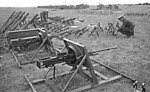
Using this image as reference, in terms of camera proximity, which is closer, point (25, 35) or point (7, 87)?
point (7, 87)

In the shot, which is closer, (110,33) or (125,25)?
(125,25)

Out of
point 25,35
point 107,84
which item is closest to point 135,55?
point 107,84

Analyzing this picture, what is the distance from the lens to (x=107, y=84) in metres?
5.74

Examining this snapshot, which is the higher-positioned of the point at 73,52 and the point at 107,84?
the point at 73,52

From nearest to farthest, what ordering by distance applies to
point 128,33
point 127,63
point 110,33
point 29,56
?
1. point 127,63
2. point 29,56
3. point 128,33
4. point 110,33

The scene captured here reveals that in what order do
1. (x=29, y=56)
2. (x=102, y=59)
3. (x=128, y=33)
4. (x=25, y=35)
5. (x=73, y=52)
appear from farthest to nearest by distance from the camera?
(x=128, y=33)
(x=25, y=35)
(x=29, y=56)
(x=102, y=59)
(x=73, y=52)

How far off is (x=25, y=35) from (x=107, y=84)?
19.6ft

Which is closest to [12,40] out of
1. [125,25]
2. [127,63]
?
[127,63]

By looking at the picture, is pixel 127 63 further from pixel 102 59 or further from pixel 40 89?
pixel 40 89

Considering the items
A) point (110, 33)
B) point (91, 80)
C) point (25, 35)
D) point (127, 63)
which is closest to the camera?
point (91, 80)

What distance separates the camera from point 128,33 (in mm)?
12797

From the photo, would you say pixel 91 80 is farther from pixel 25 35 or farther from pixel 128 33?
pixel 128 33

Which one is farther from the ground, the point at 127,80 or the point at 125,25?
the point at 125,25

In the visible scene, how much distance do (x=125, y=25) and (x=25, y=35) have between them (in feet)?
24.5
